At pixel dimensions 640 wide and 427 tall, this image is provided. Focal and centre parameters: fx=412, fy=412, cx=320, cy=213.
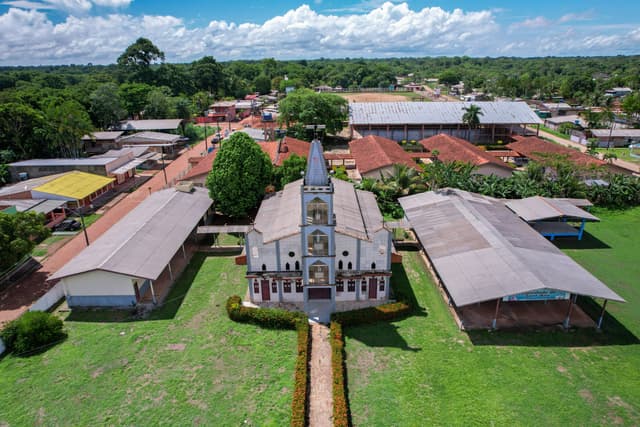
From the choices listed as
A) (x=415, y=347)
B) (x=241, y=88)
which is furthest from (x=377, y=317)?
(x=241, y=88)

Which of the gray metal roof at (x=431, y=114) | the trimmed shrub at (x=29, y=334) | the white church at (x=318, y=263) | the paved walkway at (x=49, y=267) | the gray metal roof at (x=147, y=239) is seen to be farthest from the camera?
the gray metal roof at (x=431, y=114)

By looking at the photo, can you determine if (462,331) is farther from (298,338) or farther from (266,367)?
(266,367)

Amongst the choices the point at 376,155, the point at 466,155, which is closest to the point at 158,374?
the point at 376,155

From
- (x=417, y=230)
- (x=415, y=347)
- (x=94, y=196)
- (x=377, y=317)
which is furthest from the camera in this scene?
(x=94, y=196)

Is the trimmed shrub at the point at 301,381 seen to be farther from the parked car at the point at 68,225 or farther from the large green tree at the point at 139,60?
the large green tree at the point at 139,60

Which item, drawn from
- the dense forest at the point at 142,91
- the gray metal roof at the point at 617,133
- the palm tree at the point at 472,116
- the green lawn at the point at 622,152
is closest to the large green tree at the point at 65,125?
the dense forest at the point at 142,91

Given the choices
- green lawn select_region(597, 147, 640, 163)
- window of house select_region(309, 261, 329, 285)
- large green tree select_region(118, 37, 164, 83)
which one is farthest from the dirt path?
large green tree select_region(118, 37, 164, 83)
